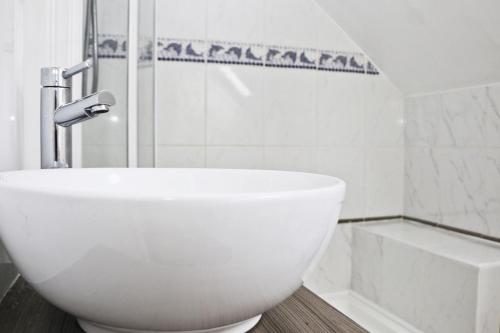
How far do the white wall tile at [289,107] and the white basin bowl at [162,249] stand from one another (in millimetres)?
1442

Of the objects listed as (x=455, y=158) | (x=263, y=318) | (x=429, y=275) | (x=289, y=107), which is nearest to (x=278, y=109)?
(x=289, y=107)

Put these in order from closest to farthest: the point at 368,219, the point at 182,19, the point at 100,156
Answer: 1. the point at 100,156
2. the point at 182,19
3. the point at 368,219

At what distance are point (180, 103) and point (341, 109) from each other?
78 centimetres

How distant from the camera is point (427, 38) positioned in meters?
1.72

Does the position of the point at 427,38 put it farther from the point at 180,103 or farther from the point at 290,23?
the point at 180,103

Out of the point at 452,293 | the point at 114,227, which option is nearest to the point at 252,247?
the point at 114,227

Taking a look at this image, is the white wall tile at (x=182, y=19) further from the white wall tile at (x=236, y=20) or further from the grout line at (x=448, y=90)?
the grout line at (x=448, y=90)

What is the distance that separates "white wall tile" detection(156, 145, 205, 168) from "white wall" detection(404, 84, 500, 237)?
1089mm

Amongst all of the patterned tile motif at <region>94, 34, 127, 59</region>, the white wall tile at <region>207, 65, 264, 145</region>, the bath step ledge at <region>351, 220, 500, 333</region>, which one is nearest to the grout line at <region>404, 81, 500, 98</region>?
the bath step ledge at <region>351, 220, 500, 333</region>

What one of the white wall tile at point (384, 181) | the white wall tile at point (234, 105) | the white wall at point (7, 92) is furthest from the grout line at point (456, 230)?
the white wall at point (7, 92)

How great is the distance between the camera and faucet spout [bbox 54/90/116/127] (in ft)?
2.12

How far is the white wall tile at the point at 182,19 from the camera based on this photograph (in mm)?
1670

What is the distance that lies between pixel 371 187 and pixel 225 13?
1104 millimetres

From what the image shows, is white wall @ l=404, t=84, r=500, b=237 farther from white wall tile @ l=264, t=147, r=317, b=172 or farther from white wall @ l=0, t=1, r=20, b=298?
white wall @ l=0, t=1, r=20, b=298
